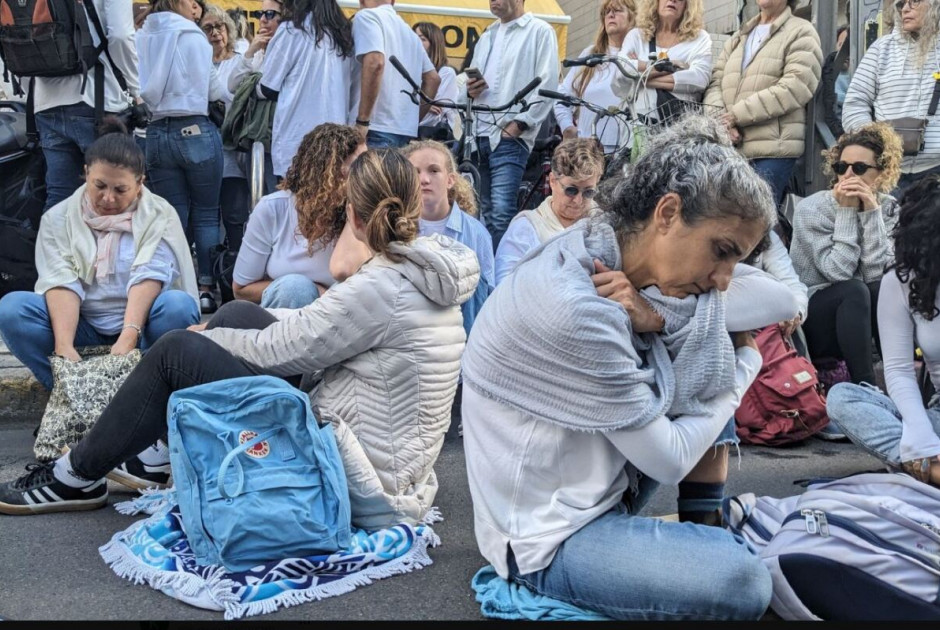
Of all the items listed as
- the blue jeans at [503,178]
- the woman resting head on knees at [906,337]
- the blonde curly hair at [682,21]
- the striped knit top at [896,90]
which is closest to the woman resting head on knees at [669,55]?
the blonde curly hair at [682,21]

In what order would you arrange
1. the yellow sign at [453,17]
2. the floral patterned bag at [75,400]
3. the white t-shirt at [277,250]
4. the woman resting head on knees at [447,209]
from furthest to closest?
the yellow sign at [453,17] → the woman resting head on knees at [447,209] → the white t-shirt at [277,250] → the floral patterned bag at [75,400]

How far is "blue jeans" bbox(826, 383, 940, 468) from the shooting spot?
3.32 meters

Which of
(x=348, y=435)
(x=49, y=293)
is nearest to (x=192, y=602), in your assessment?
(x=348, y=435)

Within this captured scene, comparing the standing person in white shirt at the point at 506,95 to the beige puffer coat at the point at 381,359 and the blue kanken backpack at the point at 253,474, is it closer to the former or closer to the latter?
the beige puffer coat at the point at 381,359

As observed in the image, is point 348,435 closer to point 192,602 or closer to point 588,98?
point 192,602

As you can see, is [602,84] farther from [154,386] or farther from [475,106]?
[154,386]

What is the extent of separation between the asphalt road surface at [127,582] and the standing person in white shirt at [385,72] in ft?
8.60

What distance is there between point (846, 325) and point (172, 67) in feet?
12.8

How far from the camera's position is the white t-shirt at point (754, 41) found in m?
5.93

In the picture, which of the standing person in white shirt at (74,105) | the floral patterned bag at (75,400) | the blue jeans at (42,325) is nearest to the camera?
the floral patterned bag at (75,400)

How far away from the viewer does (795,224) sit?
4965 mm

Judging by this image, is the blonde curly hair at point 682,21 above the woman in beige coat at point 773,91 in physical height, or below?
above

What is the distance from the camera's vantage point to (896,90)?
5.69 metres

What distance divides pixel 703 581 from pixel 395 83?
13.7 feet
